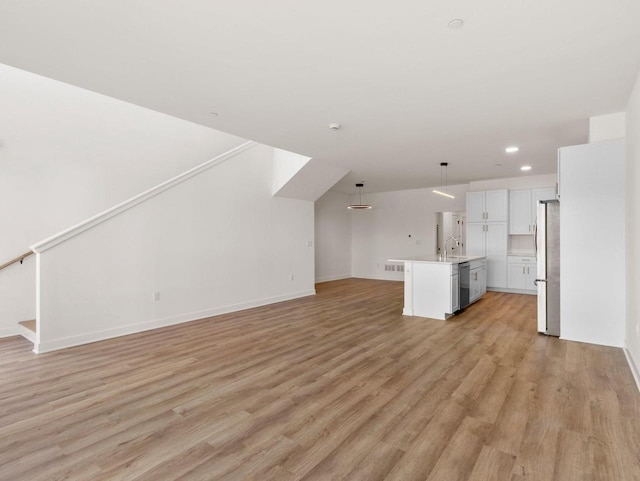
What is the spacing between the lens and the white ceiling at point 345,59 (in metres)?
2.04

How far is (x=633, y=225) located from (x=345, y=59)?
3.12 metres

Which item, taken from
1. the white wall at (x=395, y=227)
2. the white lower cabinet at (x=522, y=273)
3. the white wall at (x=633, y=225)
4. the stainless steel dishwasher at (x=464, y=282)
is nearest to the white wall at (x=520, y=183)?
the white wall at (x=395, y=227)

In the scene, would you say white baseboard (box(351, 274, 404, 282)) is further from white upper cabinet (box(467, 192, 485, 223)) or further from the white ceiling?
the white ceiling

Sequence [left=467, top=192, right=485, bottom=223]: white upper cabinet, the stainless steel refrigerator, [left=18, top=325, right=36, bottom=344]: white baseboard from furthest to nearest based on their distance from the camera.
Answer: [left=467, top=192, right=485, bottom=223]: white upper cabinet → the stainless steel refrigerator → [left=18, top=325, right=36, bottom=344]: white baseboard

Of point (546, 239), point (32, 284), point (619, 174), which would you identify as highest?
point (619, 174)

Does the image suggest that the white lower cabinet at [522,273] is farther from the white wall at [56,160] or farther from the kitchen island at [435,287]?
the white wall at [56,160]

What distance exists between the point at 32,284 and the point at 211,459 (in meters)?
4.53

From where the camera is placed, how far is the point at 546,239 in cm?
437

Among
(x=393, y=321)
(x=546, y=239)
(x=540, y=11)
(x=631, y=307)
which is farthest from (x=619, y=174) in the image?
(x=393, y=321)

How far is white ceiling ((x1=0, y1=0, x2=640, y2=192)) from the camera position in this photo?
2.04m

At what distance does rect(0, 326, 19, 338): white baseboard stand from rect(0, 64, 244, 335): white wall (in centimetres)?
1

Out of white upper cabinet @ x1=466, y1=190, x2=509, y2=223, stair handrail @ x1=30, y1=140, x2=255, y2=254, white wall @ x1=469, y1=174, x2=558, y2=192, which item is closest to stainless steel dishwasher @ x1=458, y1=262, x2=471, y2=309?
white upper cabinet @ x1=466, y1=190, x2=509, y2=223

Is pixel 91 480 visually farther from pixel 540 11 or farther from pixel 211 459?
pixel 540 11

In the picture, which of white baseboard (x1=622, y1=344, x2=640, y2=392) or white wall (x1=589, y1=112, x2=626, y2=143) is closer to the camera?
white baseboard (x1=622, y1=344, x2=640, y2=392)
